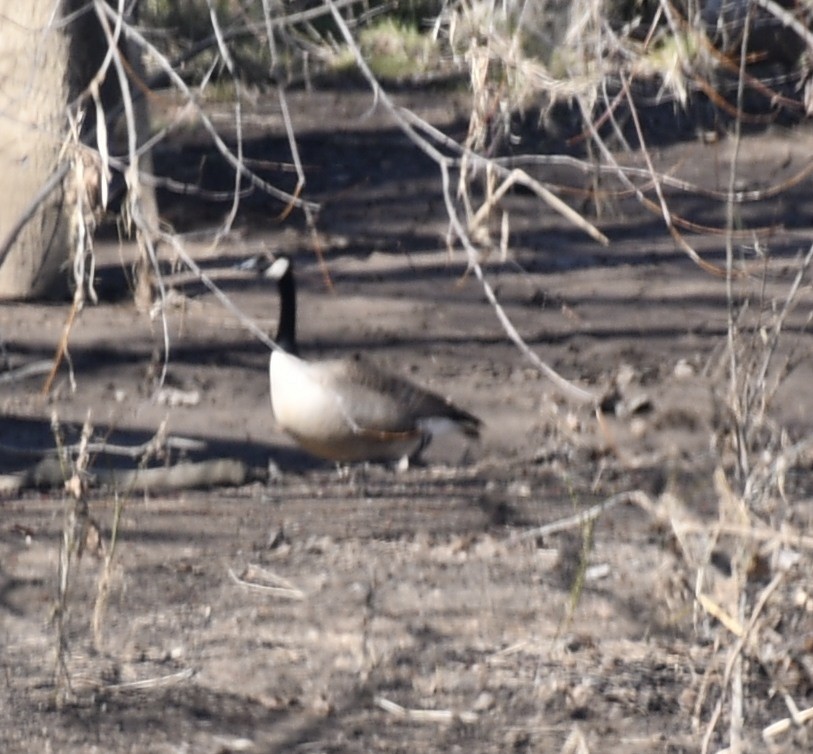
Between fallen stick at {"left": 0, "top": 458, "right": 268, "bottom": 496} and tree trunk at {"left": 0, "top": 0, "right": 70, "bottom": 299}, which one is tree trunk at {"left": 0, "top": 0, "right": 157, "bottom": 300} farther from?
fallen stick at {"left": 0, "top": 458, "right": 268, "bottom": 496}

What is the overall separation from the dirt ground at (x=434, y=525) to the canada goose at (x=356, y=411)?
166mm

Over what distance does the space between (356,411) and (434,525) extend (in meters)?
1.07

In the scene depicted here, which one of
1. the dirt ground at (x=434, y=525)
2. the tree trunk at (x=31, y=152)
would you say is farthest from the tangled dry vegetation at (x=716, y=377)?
the tree trunk at (x=31, y=152)

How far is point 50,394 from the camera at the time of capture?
7.49 m

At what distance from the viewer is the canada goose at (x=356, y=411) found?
22.0 feet

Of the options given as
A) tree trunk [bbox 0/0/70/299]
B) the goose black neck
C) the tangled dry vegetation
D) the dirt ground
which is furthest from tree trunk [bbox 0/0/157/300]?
the tangled dry vegetation

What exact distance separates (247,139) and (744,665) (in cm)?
772

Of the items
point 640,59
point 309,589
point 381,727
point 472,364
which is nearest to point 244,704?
point 381,727

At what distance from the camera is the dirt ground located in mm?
4402

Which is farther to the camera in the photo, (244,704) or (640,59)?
(244,704)

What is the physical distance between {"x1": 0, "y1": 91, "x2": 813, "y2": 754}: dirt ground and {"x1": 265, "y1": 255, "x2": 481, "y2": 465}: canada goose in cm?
17

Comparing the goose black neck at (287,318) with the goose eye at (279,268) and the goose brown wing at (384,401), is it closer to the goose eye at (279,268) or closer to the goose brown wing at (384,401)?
the goose eye at (279,268)

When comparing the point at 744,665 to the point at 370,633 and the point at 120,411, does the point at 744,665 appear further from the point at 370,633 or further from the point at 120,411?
the point at 120,411

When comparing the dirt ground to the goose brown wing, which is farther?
the goose brown wing
